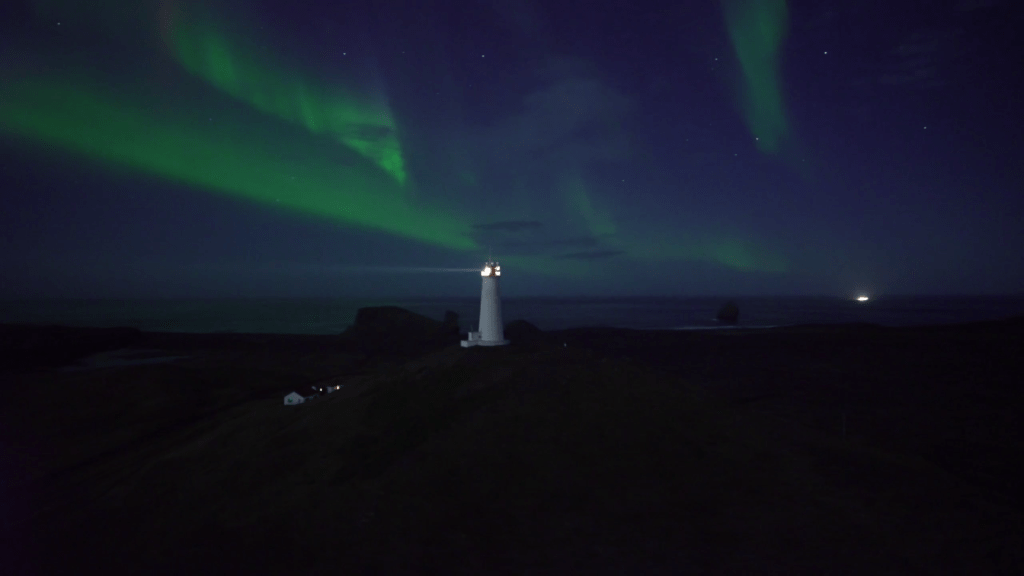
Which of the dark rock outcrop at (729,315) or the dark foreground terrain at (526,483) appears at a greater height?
the dark rock outcrop at (729,315)

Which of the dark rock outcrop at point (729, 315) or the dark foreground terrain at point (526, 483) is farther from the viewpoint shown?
the dark rock outcrop at point (729, 315)

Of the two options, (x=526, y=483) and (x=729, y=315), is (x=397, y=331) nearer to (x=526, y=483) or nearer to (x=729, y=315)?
(x=526, y=483)

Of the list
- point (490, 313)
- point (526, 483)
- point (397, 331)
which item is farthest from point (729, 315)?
point (526, 483)

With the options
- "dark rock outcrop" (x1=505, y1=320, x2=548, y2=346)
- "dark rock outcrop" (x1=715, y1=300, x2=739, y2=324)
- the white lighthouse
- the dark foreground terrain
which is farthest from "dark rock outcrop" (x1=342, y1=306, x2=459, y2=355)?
"dark rock outcrop" (x1=715, y1=300, x2=739, y2=324)

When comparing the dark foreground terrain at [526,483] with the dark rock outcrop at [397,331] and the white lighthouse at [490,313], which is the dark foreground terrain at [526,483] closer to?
the white lighthouse at [490,313]

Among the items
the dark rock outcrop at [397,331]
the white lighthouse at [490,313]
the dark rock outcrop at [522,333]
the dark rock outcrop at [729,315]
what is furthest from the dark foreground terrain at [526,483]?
the dark rock outcrop at [729,315]

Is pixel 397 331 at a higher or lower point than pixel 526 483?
higher

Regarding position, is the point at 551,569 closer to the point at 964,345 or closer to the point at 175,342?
the point at 964,345

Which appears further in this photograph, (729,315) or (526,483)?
(729,315)
